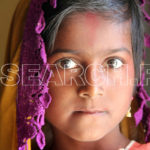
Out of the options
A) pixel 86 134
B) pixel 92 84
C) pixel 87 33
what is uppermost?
pixel 87 33

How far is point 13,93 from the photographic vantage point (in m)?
0.93

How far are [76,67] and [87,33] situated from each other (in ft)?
0.33

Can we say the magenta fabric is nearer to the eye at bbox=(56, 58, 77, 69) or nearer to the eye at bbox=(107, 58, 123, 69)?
the eye at bbox=(56, 58, 77, 69)

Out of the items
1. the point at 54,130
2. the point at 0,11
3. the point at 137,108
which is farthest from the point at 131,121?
the point at 0,11

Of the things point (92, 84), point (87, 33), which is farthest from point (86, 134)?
point (87, 33)

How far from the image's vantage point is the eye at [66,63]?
0.84 meters

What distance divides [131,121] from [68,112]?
1.09ft

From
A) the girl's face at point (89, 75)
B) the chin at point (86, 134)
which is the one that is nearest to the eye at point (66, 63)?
the girl's face at point (89, 75)

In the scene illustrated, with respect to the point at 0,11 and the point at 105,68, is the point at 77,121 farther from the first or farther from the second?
the point at 0,11

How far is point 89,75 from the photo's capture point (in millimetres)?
802

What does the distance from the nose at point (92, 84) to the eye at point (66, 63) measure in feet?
0.15

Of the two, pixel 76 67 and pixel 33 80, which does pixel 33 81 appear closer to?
pixel 33 80

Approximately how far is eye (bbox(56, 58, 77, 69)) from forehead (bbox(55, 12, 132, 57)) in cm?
5

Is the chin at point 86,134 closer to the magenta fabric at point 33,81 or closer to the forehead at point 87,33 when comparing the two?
the magenta fabric at point 33,81
